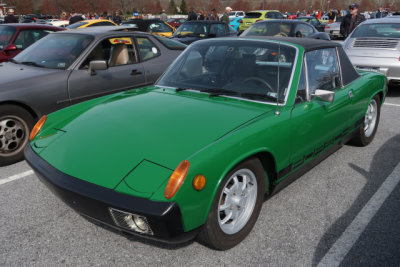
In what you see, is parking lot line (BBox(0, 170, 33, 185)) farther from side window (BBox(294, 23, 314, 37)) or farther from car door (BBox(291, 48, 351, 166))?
side window (BBox(294, 23, 314, 37))

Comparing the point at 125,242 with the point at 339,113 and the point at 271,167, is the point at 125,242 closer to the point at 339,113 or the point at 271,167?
the point at 271,167

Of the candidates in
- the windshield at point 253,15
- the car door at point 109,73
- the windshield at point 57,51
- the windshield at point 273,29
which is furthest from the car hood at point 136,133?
the windshield at point 253,15

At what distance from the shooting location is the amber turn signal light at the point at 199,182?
2.13 metres

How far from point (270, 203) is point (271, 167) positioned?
1.85 feet

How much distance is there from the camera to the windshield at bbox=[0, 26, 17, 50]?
6.68m

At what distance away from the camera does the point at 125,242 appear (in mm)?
2682

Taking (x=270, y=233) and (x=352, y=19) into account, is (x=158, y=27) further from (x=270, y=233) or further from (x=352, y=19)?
(x=270, y=233)

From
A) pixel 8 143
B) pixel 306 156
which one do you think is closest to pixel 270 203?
pixel 306 156

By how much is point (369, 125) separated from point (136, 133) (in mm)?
3572

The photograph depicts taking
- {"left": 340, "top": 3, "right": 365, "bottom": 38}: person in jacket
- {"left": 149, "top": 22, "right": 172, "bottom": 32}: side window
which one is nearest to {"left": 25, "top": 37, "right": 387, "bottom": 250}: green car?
{"left": 340, "top": 3, "right": 365, "bottom": 38}: person in jacket

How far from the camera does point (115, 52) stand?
17.8ft

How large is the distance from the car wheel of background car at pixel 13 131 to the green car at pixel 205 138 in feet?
4.14

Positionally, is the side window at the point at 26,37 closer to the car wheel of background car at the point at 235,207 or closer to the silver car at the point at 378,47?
the car wheel of background car at the point at 235,207

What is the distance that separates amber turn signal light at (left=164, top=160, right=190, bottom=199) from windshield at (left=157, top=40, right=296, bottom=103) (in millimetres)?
1219
